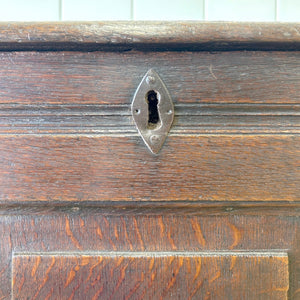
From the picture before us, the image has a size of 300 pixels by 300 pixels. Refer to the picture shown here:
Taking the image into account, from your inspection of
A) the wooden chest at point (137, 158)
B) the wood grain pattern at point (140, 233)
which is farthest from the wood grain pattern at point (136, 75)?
the wood grain pattern at point (140, 233)

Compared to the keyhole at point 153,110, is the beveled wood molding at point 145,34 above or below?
above

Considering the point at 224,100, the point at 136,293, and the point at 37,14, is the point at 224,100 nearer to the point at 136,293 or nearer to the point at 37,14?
the point at 136,293

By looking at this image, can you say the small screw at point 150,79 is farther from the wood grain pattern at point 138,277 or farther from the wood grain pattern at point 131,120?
the wood grain pattern at point 138,277

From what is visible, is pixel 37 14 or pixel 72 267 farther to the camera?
pixel 37 14

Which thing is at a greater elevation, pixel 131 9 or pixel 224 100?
pixel 131 9

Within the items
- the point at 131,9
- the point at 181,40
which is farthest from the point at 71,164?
the point at 131,9

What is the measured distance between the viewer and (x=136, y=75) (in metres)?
0.38

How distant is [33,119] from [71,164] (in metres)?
0.07

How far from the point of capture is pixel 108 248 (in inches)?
15.2

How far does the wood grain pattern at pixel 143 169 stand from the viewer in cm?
38

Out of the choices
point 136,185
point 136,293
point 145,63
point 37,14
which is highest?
point 37,14

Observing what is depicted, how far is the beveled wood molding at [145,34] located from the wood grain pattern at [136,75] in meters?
0.02

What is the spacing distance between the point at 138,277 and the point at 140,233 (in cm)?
5

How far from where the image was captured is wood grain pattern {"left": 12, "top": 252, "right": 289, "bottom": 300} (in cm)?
38
